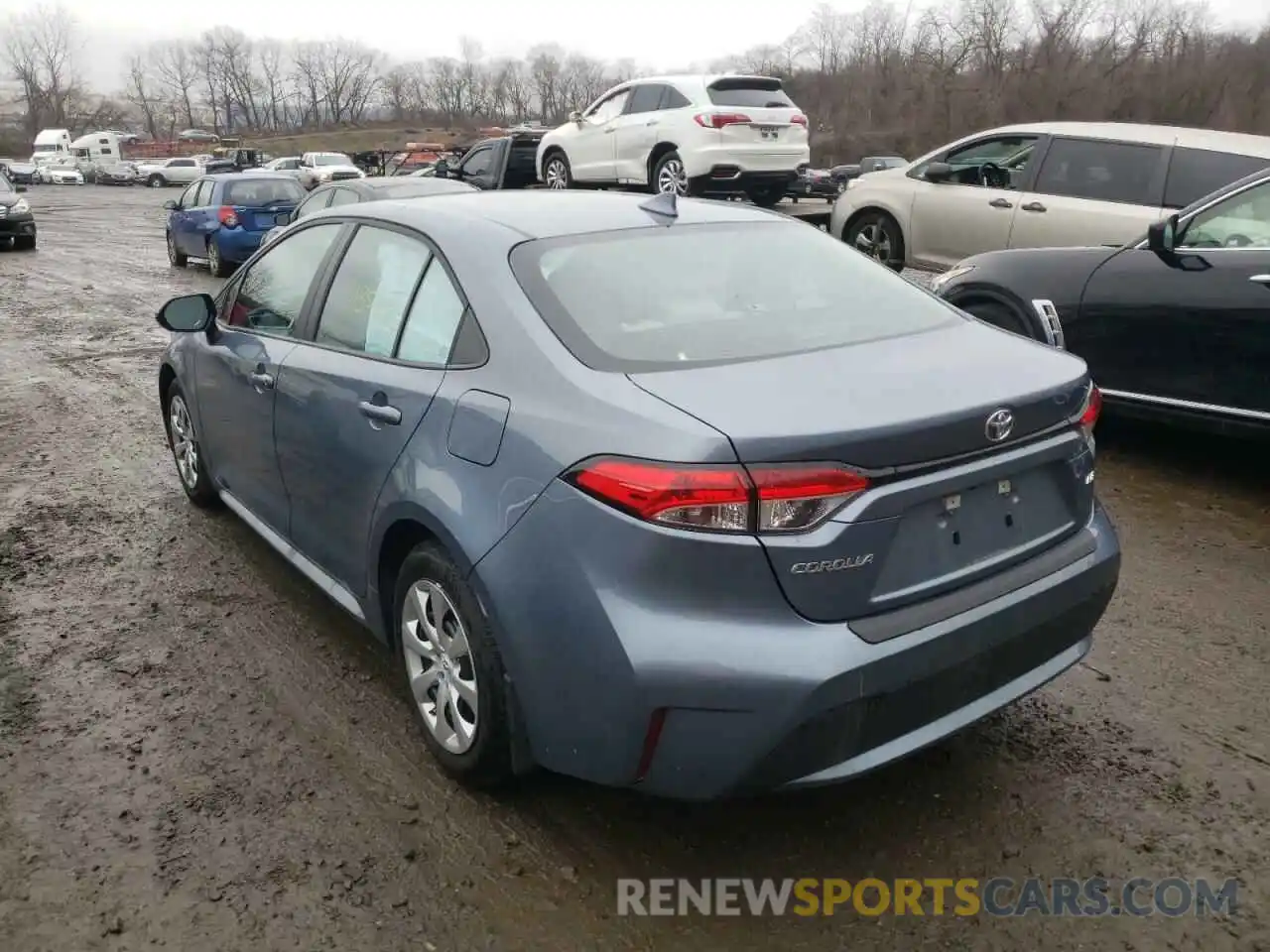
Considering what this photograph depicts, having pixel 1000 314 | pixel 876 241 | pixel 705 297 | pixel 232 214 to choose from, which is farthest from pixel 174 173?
pixel 705 297

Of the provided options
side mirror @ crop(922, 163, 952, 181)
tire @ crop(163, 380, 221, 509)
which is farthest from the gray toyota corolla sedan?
side mirror @ crop(922, 163, 952, 181)

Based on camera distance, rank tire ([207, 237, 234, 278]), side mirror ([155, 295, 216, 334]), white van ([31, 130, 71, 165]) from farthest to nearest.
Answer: white van ([31, 130, 71, 165]), tire ([207, 237, 234, 278]), side mirror ([155, 295, 216, 334])

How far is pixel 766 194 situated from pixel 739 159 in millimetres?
843

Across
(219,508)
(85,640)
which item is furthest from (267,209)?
(85,640)

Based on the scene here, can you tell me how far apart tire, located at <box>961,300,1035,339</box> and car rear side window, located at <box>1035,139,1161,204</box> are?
286 cm

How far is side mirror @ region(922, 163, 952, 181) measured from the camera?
970 centimetres

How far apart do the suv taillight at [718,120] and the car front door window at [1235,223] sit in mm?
7162

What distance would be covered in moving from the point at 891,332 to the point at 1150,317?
3.04 meters

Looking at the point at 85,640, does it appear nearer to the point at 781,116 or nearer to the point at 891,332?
the point at 891,332

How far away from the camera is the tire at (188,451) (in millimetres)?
5223

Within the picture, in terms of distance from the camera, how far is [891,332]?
3.08 metres

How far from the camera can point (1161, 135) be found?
8164 millimetres

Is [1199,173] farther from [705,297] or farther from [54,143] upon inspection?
[54,143]

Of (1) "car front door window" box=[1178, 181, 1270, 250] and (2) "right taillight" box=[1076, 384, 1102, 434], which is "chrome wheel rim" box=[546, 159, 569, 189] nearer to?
(1) "car front door window" box=[1178, 181, 1270, 250]
